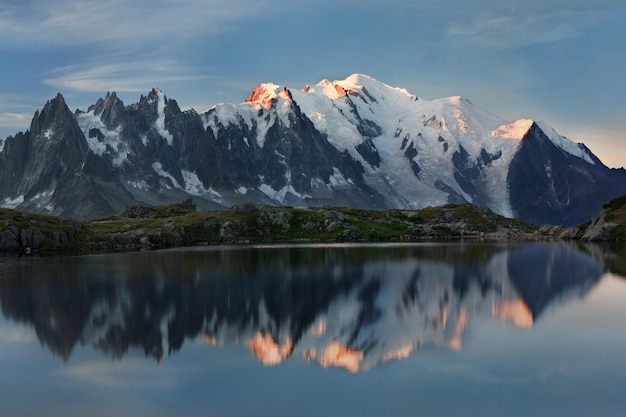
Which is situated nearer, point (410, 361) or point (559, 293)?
point (410, 361)

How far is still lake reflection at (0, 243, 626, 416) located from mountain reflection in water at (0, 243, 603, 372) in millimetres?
262

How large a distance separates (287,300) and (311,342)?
20.4 metres

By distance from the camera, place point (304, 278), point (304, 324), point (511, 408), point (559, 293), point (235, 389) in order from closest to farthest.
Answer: point (511, 408)
point (235, 389)
point (304, 324)
point (559, 293)
point (304, 278)

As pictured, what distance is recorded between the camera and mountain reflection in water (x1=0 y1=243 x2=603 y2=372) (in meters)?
55.4

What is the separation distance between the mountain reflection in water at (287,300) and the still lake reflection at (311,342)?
26 centimetres

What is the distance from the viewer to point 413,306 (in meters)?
72.6

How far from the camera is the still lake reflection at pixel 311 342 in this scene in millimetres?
40125

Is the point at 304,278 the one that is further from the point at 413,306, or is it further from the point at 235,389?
the point at 235,389

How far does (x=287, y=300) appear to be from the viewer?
75.3m

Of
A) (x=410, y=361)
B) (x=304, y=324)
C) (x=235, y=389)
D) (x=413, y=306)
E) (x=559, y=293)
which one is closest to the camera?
(x=235, y=389)

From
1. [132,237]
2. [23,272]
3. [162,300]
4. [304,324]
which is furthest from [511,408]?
[132,237]

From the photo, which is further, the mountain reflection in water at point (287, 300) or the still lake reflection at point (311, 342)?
the mountain reflection in water at point (287, 300)

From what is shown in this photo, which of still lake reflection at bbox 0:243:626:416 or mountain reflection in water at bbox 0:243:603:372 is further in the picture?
mountain reflection in water at bbox 0:243:603:372

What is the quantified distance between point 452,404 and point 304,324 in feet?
81.1
